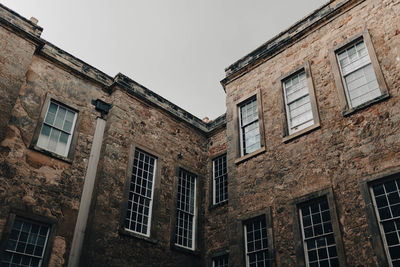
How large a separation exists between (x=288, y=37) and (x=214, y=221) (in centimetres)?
734

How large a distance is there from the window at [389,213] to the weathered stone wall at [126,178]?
7.21 meters

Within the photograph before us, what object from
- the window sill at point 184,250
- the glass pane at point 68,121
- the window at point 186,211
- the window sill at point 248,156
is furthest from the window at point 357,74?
the glass pane at point 68,121

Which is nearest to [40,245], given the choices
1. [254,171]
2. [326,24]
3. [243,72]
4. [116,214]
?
[116,214]

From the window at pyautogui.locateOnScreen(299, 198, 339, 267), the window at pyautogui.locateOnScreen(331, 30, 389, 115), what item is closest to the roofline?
the window at pyautogui.locateOnScreen(331, 30, 389, 115)

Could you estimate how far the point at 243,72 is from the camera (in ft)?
44.3

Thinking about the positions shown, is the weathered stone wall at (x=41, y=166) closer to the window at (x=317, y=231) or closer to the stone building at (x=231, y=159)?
the stone building at (x=231, y=159)

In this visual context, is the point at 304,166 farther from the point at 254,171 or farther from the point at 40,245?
the point at 40,245

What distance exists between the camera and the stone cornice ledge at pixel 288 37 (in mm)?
11312

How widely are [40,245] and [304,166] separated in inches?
305

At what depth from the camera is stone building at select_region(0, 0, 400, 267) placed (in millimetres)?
8852

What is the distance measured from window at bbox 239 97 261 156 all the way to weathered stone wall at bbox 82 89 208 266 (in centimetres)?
332

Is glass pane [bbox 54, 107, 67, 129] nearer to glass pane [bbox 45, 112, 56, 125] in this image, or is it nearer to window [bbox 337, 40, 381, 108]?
glass pane [bbox 45, 112, 56, 125]

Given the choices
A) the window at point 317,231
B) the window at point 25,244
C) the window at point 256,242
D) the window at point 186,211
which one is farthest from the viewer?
the window at point 186,211

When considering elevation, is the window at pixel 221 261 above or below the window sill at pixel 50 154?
below
